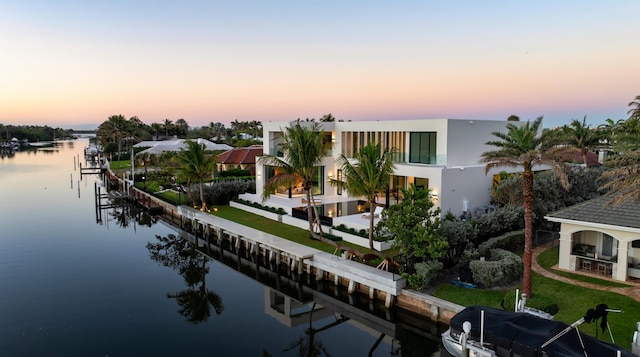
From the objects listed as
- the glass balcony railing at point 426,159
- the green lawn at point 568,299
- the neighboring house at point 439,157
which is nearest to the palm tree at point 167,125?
the neighboring house at point 439,157

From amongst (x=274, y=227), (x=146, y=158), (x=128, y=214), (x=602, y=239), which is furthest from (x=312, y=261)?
(x=146, y=158)

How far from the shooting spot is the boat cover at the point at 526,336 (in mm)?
10008

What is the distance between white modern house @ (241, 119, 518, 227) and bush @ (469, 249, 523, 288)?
6999mm

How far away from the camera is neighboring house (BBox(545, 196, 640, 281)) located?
1662 centimetres

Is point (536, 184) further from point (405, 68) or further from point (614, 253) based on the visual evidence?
point (405, 68)

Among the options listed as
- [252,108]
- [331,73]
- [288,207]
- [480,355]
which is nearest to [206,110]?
[252,108]

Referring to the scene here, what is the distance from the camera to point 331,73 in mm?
43156

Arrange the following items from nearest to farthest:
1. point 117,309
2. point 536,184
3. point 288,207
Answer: point 117,309, point 536,184, point 288,207

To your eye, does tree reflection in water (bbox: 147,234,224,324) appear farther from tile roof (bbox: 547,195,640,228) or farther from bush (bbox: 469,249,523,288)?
tile roof (bbox: 547,195,640,228)

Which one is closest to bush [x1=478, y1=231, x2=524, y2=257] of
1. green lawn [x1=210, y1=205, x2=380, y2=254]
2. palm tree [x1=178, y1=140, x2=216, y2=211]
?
green lawn [x1=210, y1=205, x2=380, y2=254]

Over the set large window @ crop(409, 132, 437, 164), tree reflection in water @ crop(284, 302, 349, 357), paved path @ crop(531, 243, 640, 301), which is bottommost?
tree reflection in water @ crop(284, 302, 349, 357)

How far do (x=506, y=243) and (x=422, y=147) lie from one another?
27.0 feet

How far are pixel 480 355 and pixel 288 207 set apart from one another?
19709mm

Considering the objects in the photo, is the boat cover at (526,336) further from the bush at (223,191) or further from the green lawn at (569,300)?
the bush at (223,191)
